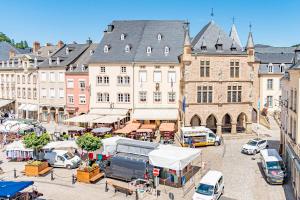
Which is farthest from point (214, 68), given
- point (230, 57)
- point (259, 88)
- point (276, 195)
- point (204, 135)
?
point (276, 195)

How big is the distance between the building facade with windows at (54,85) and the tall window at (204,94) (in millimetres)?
24840

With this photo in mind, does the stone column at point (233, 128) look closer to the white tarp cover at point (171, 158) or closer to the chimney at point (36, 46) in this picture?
the white tarp cover at point (171, 158)

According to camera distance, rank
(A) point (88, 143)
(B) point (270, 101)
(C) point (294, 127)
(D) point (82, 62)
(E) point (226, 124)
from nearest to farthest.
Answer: (C) point (294, 127)
(A) point (88, 143)
(E) point (226, 124)
(D) point (82, 62)
(B) point (270, 101)

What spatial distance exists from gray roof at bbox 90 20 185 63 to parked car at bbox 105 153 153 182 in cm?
2524

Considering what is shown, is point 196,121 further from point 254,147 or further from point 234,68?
point 254,147

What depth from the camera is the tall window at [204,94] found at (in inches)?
1715

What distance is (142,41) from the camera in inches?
2105

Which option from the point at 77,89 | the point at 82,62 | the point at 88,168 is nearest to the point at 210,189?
the point at 88,168

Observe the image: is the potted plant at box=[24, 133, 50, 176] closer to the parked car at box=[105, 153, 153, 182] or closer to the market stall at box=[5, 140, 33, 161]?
the market stall at box=[5, 140, 33, 161]

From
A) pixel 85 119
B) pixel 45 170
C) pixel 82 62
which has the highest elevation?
pixel 82 62

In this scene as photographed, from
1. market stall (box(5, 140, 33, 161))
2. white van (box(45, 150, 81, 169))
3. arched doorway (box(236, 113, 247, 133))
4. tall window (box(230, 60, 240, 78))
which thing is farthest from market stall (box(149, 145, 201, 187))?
arched doorway (box(236, 113, 247, 133))

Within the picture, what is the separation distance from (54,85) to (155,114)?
2004cm

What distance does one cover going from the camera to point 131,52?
52.5 metres

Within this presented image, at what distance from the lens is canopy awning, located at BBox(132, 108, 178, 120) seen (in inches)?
1905
